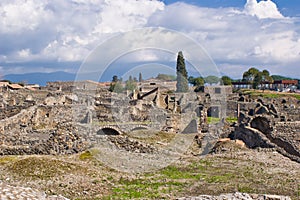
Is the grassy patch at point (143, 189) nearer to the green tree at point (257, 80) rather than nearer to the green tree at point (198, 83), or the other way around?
the green tree at point (198, 83)

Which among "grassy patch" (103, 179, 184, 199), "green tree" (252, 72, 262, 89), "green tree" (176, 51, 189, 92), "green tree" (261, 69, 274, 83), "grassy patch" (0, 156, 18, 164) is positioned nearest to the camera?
"grassy patch" (103, 179, 184, 199)

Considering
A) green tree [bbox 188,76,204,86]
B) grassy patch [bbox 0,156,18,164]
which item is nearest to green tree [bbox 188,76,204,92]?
green tree [bbox 188,76,204,86]

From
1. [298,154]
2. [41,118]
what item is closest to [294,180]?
[298,154]

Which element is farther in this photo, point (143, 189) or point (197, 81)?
point (197, 81)

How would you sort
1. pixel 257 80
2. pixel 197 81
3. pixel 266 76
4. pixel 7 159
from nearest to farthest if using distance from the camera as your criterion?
pixel 7 159 → pixel 197 81 → pixel 257 80 → pixel 266 76

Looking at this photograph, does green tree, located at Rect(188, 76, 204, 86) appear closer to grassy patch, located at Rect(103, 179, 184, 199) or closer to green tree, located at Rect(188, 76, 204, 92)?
green tree, located at Rect(188, 76, 204, 92)

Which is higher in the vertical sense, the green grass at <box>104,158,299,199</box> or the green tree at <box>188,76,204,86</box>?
the green tree at <box>188,76,204,86</box>

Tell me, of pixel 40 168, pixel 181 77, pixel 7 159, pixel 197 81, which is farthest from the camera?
pixel 197 81

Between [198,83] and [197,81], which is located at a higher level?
[197,81]

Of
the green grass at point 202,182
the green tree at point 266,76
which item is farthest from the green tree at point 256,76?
the green grass at point 202,182

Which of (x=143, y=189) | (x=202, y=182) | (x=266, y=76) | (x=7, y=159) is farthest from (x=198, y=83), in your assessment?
(x=143, y=189)

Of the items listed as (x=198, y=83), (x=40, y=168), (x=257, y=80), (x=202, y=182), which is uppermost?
(x=257, y=80)

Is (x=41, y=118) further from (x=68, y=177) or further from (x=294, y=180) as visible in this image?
(x=294, y=180)

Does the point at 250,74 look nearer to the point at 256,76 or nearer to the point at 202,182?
the point at 256,76
